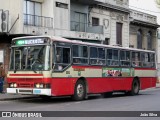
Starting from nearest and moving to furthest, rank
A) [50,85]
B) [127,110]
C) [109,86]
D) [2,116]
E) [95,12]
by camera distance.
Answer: [2,116] < [127,110] < [50,85] < [109,86] < [95,12]

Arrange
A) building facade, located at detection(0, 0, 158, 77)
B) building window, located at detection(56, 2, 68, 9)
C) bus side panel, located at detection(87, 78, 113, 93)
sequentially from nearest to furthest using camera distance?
bus side panel, located at detection(87, 78, 113, 93) → building facade, located at detection(0, 0, 158, 77) → building window, located at detection(56, 2, 68, 9)

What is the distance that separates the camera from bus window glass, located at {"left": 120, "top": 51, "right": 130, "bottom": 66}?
80.5ft

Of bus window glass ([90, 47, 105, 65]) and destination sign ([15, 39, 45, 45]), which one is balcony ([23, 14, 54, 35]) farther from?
destination sign ([15, 39, 45, 45])

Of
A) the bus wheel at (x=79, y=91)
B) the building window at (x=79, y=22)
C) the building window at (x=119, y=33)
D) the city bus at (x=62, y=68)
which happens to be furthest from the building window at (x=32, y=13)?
the building window at (x=119, y=33)

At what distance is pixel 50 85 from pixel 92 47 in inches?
170

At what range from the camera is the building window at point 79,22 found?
3507 centimetres

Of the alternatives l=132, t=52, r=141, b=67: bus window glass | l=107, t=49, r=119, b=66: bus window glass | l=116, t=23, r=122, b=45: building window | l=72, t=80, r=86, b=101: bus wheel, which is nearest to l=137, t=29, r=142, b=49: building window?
l=116, t=23, r=122, b=45: building window

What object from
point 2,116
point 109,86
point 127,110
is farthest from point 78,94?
point 2,116

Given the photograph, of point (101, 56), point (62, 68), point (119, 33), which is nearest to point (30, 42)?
point (62, 68)

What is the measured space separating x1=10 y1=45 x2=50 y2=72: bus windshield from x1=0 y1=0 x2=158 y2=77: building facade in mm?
7551

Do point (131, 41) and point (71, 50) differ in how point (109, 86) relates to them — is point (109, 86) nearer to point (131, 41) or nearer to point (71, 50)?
point (71, 50)

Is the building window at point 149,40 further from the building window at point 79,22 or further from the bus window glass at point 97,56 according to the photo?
the bus window glass at point 97,56

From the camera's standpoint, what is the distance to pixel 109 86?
2320 centimetres

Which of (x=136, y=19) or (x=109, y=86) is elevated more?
(x=136, y=19)
